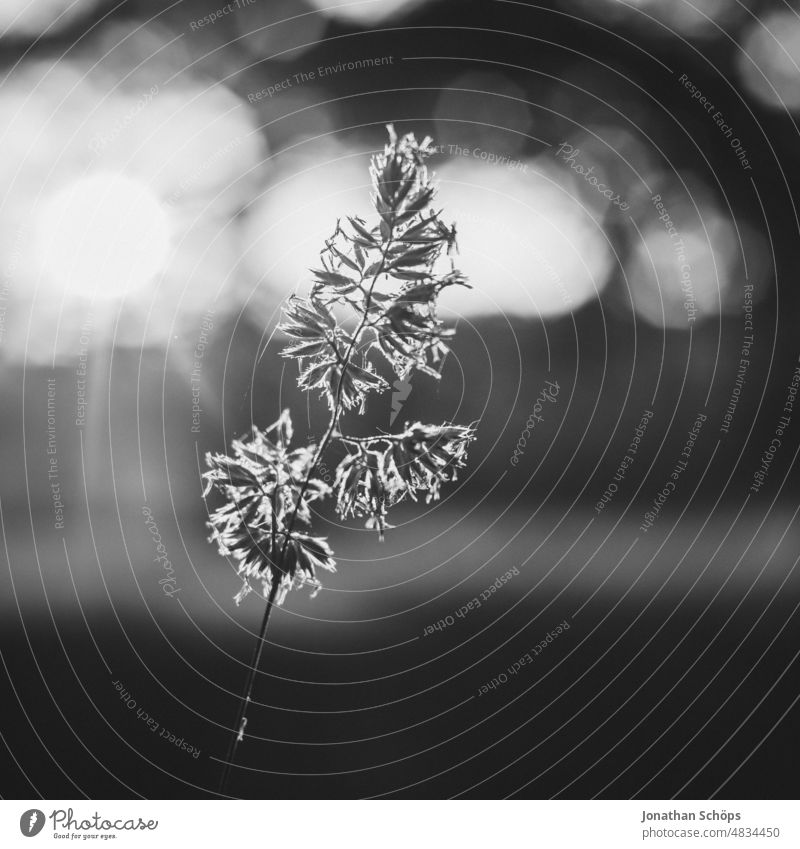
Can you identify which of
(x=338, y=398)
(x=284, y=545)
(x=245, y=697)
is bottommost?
(x=245, y=697)

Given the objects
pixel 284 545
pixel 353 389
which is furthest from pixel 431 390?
pixel 284 545

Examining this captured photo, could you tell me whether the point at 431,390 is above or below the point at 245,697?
above

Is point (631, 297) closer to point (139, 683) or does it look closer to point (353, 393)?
point (353, 393)

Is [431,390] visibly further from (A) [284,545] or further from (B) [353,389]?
(A) [284,545]

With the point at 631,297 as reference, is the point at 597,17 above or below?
above

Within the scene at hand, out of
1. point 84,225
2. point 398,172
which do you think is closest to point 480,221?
point 398,172
